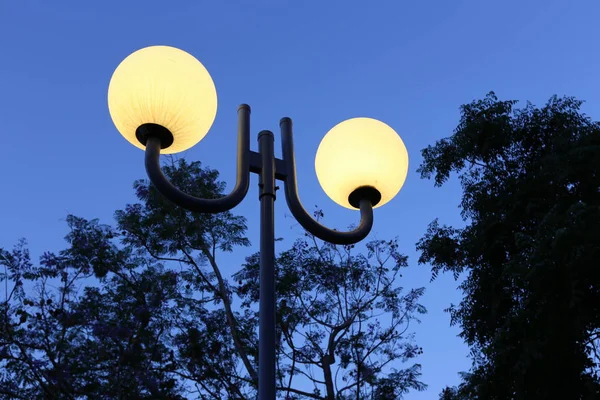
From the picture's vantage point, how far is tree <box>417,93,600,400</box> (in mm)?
7230

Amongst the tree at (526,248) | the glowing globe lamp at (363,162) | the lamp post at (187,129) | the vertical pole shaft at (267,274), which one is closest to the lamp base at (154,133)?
the lamp post at (187,129)

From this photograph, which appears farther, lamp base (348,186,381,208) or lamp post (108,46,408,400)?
lamp base (348,186,381,208)

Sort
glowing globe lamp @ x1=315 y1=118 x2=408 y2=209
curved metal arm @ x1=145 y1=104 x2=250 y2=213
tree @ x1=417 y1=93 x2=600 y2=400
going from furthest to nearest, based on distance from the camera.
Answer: tree @ x1=417 y1=93 x2=600 y2=400 < glowing globe lamp @ x1=315 y1=118 x2=408 y2=209 < curved metal arm @ x1=145 y1=104 x2=250 y2=213

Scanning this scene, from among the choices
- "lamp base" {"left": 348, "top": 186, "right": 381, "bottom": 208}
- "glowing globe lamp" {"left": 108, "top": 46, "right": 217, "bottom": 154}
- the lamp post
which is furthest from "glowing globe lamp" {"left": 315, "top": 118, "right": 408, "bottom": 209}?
"glowing globe lamp" {"left": 108, "top": 46, "right": 217, "bottom": 154}

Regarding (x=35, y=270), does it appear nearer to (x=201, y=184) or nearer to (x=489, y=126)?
(x=201, y=184)

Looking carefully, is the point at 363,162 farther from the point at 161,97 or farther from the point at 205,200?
the point at 161,97

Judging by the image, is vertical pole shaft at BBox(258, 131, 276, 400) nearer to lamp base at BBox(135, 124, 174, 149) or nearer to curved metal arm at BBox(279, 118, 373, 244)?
curved metal arm at BBox(279, 118, 373, 244)

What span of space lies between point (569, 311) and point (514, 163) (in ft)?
9.91

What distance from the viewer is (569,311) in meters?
7.28

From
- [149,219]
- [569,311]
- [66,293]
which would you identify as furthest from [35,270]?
[569,311]

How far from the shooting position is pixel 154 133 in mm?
2508

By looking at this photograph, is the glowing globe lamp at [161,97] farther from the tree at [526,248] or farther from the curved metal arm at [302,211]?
the tree at [526,248]

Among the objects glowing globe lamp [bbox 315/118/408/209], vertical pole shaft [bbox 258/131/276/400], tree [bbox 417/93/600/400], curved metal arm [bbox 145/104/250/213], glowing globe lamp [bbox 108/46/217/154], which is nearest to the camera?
vertical pole shaft [bbox 258/131/276/400]

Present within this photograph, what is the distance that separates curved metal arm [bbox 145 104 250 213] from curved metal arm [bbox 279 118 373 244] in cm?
19
